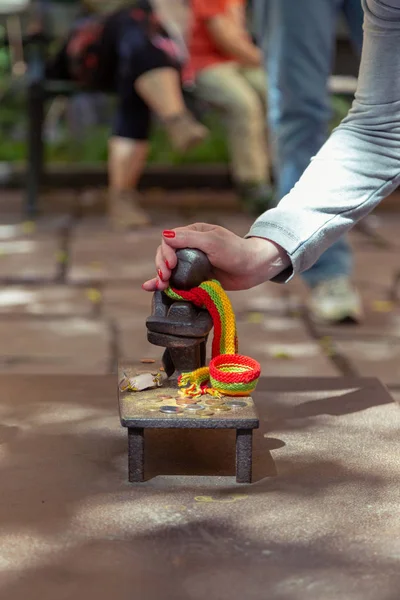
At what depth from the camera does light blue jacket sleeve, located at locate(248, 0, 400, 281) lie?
191cm

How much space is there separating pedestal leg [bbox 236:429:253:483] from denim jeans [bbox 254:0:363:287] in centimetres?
194

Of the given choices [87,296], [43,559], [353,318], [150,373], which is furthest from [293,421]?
[87,296]

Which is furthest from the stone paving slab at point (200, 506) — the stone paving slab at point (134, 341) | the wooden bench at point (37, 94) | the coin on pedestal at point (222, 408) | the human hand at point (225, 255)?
the wooden bench at point (37, 94)

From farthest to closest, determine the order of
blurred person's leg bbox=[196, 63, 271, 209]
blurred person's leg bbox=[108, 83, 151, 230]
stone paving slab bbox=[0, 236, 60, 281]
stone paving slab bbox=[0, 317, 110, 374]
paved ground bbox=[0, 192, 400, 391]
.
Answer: blurred person's leg bbox=[196, 63, 271, 209]
blurred person's leg bbox=[108, 83, 151, 230]
stone paving slab bbox=[0, 236, 60, 281]
paved ground bbox=[0, 192, 400, 391]
stone paving slab bbox=[0, 317, 110, 374]

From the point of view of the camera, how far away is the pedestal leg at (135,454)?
167 centimetres

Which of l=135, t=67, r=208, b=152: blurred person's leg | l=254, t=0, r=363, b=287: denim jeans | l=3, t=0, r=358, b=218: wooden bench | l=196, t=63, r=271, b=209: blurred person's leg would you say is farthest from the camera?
l=3, t=0, r=358, b=218: wooden bench

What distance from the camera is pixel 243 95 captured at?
5621 millimetres

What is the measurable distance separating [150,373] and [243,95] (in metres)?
3.95

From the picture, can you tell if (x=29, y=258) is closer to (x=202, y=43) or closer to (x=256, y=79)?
(x=202, y=43)

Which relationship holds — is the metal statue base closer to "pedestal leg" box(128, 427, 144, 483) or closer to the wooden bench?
"pedestal leg" box(128, 427, 144, 483)

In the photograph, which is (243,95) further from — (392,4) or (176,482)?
(176,482)

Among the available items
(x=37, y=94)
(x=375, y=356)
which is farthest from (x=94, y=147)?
(x=375, y=356)

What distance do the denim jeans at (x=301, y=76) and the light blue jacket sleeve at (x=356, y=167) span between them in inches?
55.3

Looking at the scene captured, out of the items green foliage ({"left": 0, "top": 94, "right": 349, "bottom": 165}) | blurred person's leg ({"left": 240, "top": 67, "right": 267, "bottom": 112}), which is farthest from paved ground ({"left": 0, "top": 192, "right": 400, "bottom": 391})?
green foliage ({"left": 0, "top": 94, "right": 349, "bottom": 165})
